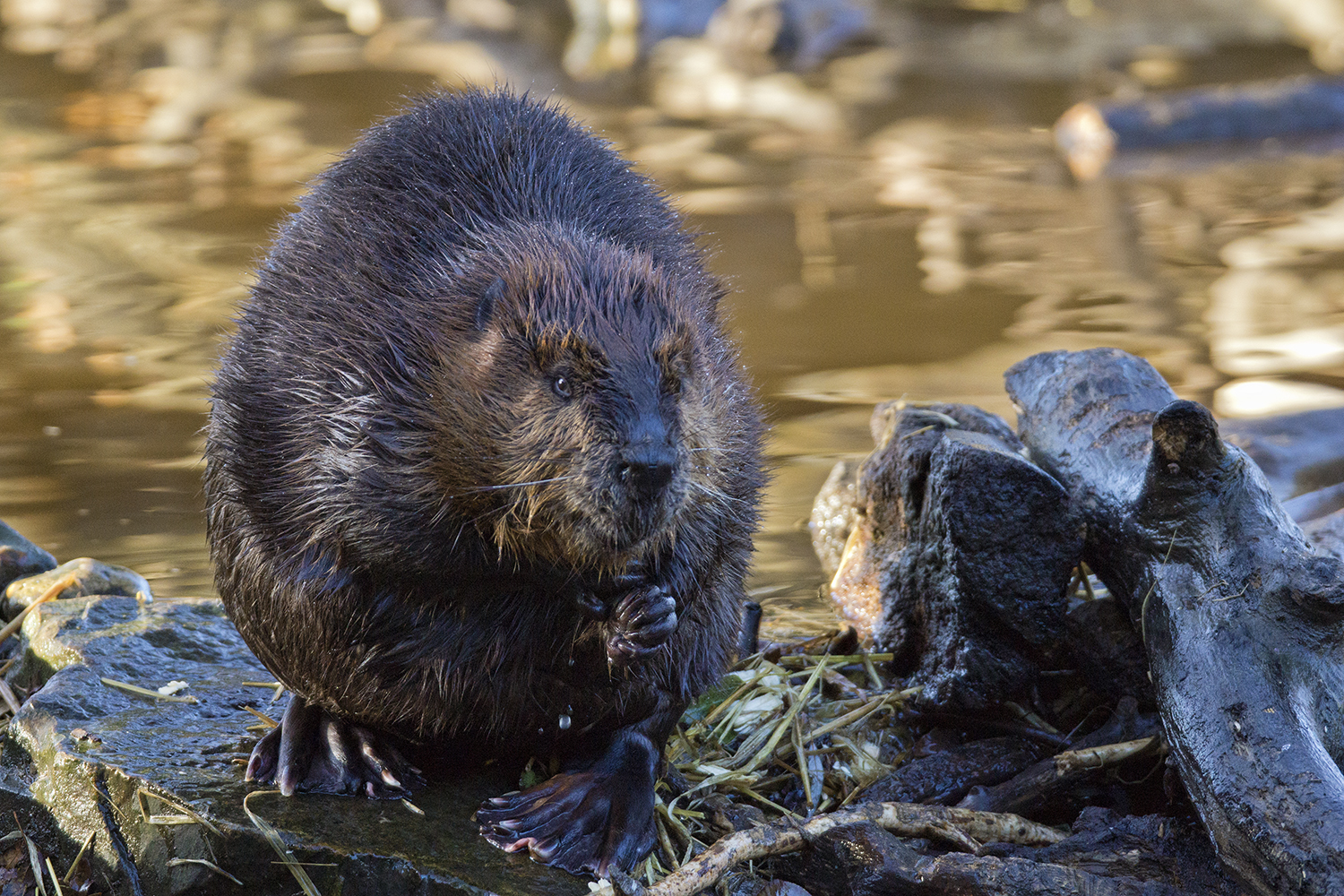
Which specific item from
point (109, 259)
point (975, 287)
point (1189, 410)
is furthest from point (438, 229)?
point (109, 259)

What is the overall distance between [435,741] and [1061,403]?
6.24ft

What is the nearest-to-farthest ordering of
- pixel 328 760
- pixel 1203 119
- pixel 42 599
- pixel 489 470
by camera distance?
pixel 489 470 < pixel 328 760 < pixel 42 599 < pixel 1203 119

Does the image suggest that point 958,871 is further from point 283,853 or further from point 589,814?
point 283,853

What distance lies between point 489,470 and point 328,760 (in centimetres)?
106

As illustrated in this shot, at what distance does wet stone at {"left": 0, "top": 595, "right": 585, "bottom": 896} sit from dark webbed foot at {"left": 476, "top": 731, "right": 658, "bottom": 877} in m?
0.05

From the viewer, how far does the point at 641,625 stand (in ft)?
9.78

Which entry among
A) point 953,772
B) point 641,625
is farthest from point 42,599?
point 953,772

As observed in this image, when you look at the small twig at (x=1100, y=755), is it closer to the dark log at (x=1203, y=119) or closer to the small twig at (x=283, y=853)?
the small twig at (x=283, y=853)

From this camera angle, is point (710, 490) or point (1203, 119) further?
point (1203, 119)

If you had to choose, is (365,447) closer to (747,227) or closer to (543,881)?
(543,881)

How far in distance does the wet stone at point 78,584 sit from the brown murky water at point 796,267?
614mm

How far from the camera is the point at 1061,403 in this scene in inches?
159

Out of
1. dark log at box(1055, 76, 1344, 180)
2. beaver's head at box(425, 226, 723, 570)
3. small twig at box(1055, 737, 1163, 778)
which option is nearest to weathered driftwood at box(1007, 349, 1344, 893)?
small twig at box(1055, 737, 1163, 778)

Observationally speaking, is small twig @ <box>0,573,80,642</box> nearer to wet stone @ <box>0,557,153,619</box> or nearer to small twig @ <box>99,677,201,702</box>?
wet stone @ <box>0,557,153,619</box>
